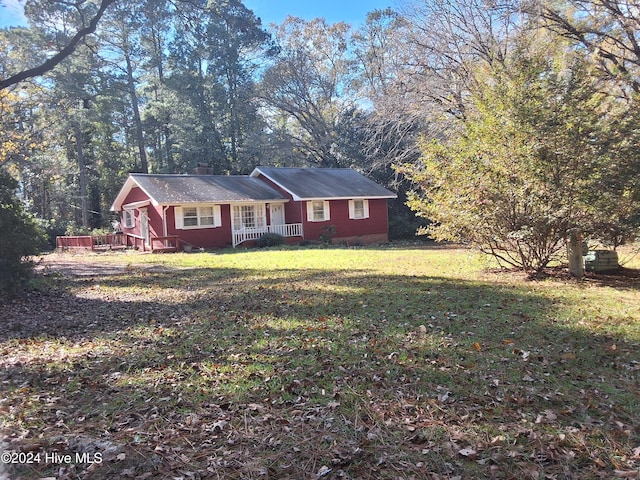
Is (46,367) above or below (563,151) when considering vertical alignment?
below

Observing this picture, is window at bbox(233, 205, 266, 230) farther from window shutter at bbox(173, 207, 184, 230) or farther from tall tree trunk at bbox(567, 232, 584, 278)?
tall tree trunk at bbox(567, 232, 584, 278)

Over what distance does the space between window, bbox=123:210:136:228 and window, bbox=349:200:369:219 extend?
12.5 metres

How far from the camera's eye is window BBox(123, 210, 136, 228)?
82.3ft

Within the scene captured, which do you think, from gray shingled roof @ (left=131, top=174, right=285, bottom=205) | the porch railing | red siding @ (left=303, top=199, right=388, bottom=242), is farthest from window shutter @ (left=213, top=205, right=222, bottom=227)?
red siding @ (left=303, top=199, right=388, bottom=242)

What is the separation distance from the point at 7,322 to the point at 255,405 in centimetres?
569

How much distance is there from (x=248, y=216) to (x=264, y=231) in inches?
51.3

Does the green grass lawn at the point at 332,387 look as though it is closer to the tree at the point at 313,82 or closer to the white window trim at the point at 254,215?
the white window trim at the point at 254,215

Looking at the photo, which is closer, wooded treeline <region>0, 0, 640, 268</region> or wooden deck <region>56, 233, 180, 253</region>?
wooded treeline <region>0, 0, 640, 268</region>

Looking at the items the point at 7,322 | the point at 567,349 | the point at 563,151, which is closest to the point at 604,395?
the point at 567,349

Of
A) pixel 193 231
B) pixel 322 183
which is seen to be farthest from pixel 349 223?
pixel 193 231

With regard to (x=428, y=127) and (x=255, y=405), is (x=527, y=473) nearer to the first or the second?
(x=255, y=405)

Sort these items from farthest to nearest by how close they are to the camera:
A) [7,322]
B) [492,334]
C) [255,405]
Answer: [7,322]
[492,334]
[255,405]

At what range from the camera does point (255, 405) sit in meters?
3.62

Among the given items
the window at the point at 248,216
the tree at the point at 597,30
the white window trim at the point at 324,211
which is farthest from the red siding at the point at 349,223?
the tree at the point at 597,30
